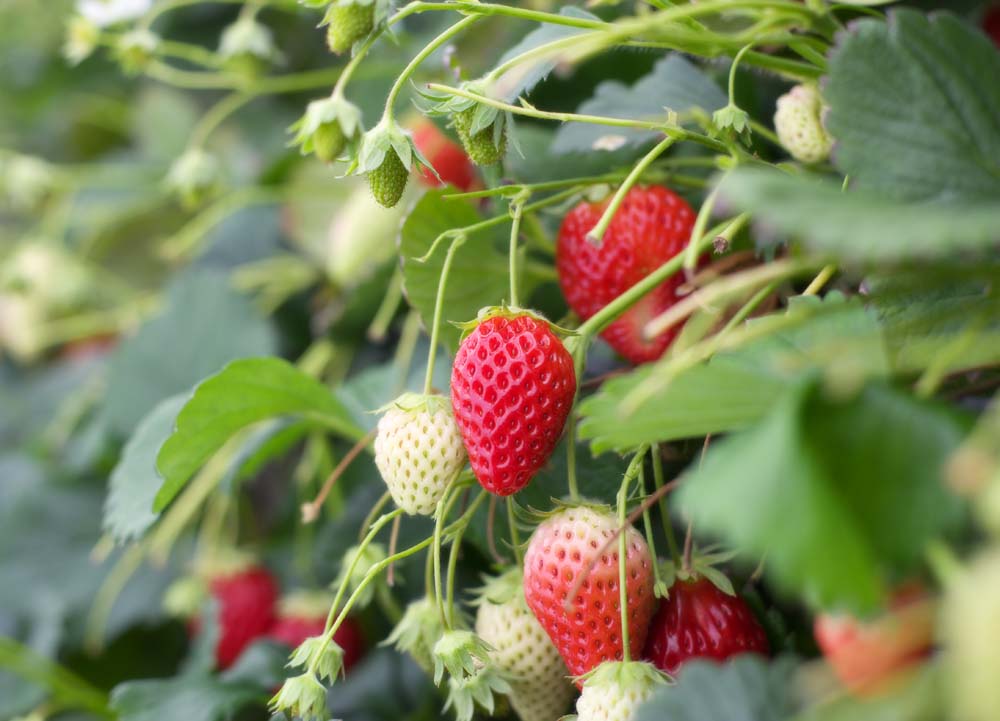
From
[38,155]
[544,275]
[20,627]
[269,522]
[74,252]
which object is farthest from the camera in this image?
[38,155]

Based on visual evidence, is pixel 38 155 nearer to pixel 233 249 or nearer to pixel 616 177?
pixel 233 249

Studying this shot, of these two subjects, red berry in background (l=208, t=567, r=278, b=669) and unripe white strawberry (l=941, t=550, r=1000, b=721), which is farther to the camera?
red berry in background (l=208, t=567, r=278, b=669)

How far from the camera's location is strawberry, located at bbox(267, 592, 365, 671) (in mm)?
747

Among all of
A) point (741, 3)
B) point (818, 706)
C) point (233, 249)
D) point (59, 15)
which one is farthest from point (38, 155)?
point (818, 706)

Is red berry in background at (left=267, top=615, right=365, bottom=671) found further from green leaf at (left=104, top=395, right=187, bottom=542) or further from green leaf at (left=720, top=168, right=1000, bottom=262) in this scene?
green leaf at (left=720, top=168, right=1000, bottom=262)

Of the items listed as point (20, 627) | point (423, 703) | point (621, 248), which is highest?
point (621, 248)

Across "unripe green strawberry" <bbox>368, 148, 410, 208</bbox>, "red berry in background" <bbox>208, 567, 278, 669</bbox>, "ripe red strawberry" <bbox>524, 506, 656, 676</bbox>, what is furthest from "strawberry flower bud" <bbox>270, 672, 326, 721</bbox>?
"red berry in background" <bbox>208, 567, 278, 669</bbox>

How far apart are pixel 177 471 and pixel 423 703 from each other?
27 cm

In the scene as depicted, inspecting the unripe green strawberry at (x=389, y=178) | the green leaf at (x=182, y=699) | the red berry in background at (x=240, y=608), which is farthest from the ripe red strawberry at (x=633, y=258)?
the red berry in background at (x=240, y=608)

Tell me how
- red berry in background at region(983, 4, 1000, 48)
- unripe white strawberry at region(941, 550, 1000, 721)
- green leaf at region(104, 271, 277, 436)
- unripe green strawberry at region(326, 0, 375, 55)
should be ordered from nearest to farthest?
unripe white strawberry at region(941, 550, 1000, 721), unripe green strawberry at region(326, 0, 375, 55), red berry in background at region(983, 4, 1000, 48), green leaf at region(104, 271, 277, 436)

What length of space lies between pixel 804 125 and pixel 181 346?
2.13ft

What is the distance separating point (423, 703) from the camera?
697 mm

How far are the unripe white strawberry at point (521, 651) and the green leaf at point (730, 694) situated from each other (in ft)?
0.40

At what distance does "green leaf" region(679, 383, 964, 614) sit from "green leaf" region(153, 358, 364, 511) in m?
0.33
